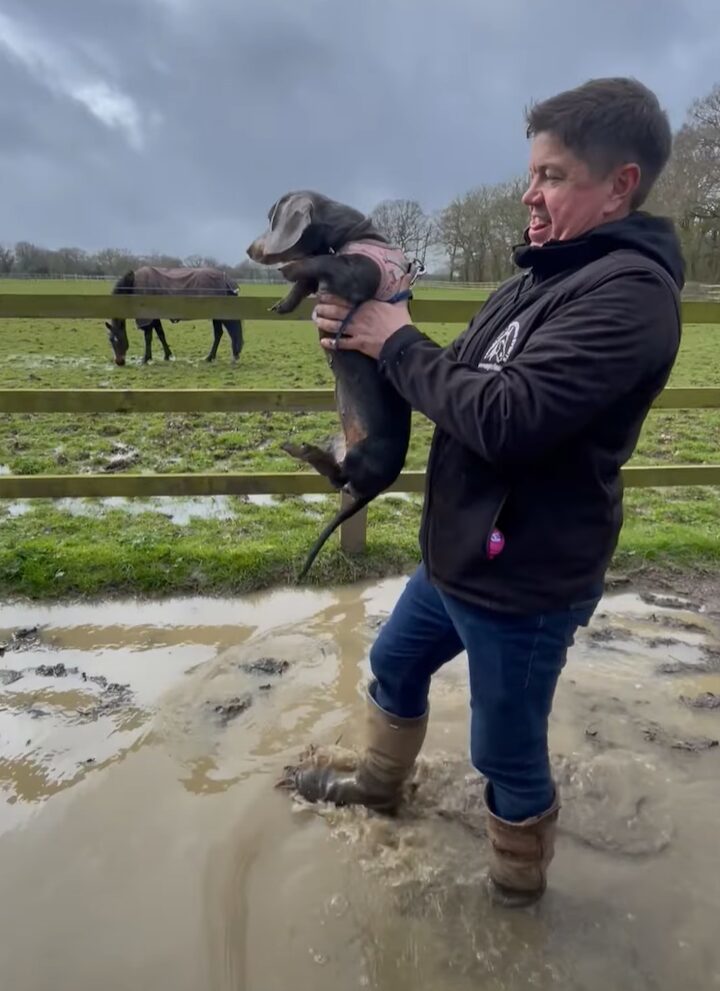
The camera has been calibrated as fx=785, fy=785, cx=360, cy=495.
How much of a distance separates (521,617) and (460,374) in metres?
0.55

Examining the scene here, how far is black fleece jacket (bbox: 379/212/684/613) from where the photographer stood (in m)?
1.43

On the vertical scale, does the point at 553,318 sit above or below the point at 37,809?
above

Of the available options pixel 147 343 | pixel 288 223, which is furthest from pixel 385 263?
pixel 147 343

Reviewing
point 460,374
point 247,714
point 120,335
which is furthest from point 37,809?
point 120,335

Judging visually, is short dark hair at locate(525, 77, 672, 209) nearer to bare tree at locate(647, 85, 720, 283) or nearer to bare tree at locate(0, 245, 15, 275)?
bare tree at locate(647, 85, 720, 283)

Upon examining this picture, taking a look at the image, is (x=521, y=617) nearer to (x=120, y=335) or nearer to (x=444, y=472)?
(x=444, y=472)

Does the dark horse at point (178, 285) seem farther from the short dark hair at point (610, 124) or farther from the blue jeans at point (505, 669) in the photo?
the short dark hair at point (610, 124)

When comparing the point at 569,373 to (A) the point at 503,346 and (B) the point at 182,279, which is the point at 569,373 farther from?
(B) the point at 182,279

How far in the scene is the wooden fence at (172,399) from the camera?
3.92m

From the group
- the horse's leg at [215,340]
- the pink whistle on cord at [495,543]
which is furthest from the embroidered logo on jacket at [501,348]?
the horse's leg at [215,340]

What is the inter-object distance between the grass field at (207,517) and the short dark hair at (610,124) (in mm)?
2927

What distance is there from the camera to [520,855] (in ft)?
6.59

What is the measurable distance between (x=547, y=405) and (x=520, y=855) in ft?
4.05

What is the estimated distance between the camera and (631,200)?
1581 mm
